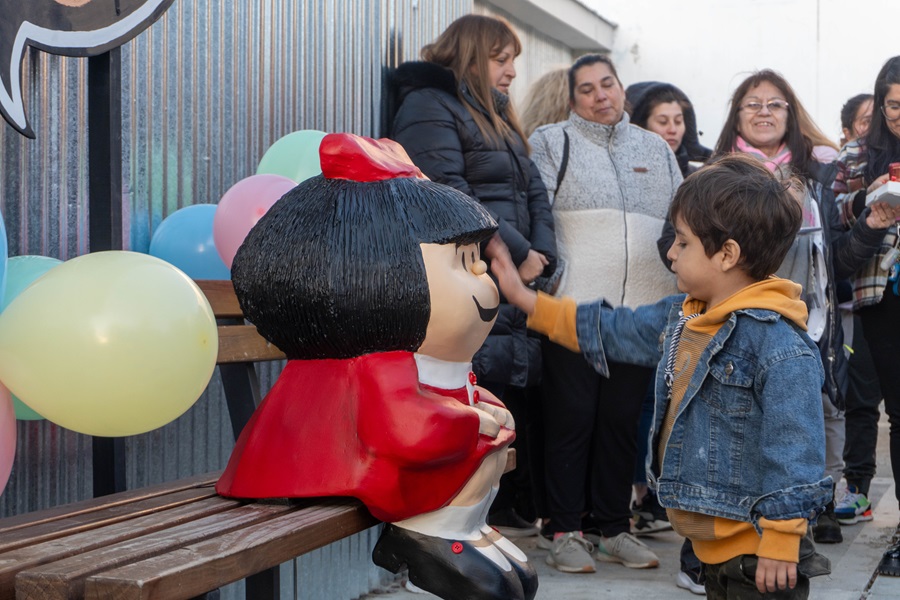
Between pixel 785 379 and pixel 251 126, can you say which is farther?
pixel 251 126

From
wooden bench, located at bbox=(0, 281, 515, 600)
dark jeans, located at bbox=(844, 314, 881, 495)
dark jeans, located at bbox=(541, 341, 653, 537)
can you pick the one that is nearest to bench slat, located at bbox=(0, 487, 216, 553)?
wooden bench, located at bbox=(0, 281, 515, 600)

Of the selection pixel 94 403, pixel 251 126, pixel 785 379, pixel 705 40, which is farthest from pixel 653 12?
pixel 94 403

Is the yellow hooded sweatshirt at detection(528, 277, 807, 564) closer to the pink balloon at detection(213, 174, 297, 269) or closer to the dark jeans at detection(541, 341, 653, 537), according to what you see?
the pink balloon at detection(213, 174, 297, 269)

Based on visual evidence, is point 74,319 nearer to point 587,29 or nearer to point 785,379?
point 785,379

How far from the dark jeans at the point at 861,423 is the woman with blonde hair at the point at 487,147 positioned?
209 centimetres

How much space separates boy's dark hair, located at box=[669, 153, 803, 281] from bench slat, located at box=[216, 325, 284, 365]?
1110 mm

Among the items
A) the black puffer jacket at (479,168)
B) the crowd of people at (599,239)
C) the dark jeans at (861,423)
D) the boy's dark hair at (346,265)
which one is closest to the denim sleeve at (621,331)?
the boy's dark hair at (346,265)

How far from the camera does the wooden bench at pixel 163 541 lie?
1.65 metres

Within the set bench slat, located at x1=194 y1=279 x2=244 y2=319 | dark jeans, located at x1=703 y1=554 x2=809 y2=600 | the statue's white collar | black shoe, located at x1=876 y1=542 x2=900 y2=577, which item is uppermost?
bench slat, located at x1=194 y1=279 x2=244 y2=319

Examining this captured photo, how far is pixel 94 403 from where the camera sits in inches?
82.0

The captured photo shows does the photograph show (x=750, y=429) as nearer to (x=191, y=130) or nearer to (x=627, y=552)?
(x=191, y=130)

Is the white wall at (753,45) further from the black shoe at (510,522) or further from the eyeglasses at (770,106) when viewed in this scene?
the black shoe at (510,522)

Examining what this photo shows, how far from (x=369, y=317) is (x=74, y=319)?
566 millimetres

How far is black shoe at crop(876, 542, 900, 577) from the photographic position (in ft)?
13.7
